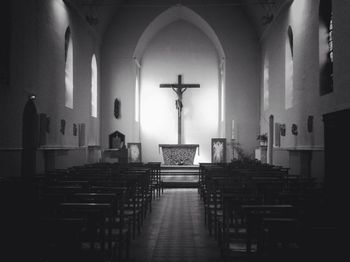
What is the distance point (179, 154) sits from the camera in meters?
22.1

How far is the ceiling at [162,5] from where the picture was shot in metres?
18.5

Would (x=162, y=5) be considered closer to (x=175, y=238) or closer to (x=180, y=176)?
(x=180, y=176)

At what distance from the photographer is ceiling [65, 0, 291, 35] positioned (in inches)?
728

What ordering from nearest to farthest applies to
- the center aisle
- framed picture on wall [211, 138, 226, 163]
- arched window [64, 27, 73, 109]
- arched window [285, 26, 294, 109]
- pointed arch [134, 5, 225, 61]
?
the center aisle, arched window [285, 26, 294, 109], arched window [64, 27, 73, 109], framed picture on wall [211, 138, 226, 163], pointed arch [134, 5, 225, 61]

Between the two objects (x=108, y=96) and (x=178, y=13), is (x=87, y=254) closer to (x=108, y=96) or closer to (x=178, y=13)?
(x=108, y=96)

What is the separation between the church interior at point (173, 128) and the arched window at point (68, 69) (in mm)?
55

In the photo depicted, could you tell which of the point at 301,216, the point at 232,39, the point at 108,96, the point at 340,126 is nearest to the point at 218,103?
the point at 232,39

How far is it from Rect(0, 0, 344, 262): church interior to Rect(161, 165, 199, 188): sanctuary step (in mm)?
77

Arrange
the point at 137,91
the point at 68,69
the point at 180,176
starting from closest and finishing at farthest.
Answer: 1. the point at 68,69
2. the point at 180,176
3. the point at 137,91

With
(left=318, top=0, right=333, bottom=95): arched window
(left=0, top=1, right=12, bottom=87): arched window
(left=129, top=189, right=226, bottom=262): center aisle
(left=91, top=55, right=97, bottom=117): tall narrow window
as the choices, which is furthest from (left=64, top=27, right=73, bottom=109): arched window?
(left=318, top=0, right=333, bottom=95): arched window

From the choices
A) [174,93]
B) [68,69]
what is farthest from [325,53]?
[174,93]

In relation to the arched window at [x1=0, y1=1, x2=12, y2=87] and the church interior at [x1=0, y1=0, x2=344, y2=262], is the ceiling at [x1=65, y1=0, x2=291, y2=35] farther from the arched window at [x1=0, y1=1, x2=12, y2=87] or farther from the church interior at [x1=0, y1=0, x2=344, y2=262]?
the arched window at [x1=0, y1=1, x2=12, y2=87]

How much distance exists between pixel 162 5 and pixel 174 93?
15.4 ft

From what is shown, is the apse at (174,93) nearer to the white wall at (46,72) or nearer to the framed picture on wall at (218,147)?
the framed picture on wall at (218,147)
